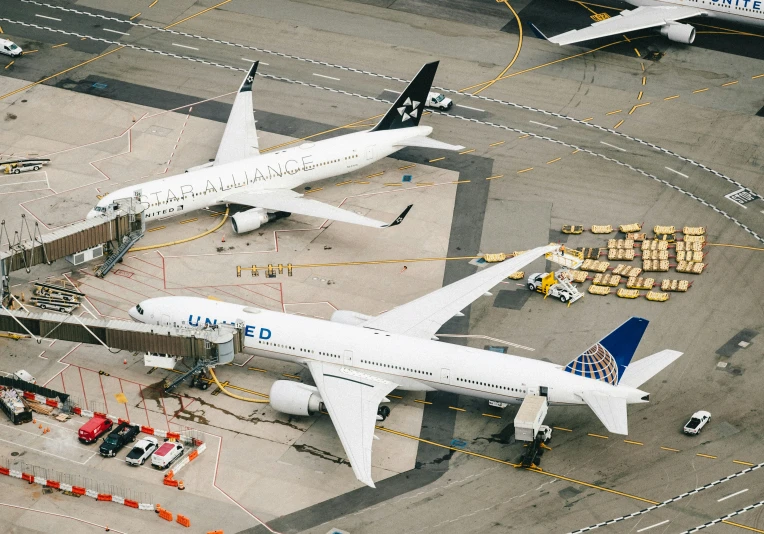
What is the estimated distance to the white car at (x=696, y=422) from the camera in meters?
81.4

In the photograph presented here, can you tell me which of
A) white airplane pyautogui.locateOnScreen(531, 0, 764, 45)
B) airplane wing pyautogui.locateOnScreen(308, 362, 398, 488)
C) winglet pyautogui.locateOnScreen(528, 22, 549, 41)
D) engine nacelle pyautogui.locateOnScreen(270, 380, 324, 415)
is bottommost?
engine nacelle pyautogui.locateOnScreen(270, 380, 324, 415)

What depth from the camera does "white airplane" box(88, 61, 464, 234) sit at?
98875 mm

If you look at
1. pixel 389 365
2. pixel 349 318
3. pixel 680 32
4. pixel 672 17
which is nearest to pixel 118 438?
pixel 389 365

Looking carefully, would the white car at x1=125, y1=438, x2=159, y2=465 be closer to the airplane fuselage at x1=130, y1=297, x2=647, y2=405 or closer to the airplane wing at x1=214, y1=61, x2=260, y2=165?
the airplane fuselage at x1=130, y1=297, x2=647, y2=405

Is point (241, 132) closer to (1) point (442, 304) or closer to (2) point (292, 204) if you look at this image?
(2) point (292, 204)

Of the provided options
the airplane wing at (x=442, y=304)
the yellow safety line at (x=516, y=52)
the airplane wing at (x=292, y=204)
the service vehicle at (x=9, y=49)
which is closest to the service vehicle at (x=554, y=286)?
the airplane wing at (x=442, y=304)

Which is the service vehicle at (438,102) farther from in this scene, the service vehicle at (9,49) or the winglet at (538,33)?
the service vehicle at (9,49)

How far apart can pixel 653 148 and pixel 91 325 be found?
55.2m

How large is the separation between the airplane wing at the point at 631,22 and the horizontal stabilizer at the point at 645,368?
167ft

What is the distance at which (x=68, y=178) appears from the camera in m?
108

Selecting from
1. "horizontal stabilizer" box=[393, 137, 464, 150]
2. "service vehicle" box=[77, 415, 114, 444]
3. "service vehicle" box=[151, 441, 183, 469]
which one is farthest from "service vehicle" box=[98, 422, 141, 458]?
"horizontal stabilizer" box=[393, 137, 464, 150]

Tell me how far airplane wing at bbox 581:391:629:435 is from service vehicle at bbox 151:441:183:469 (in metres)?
25.3

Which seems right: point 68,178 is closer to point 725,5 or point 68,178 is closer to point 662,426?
point 662,426

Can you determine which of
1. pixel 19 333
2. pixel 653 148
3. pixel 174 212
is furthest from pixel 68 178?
pixel 653 148
